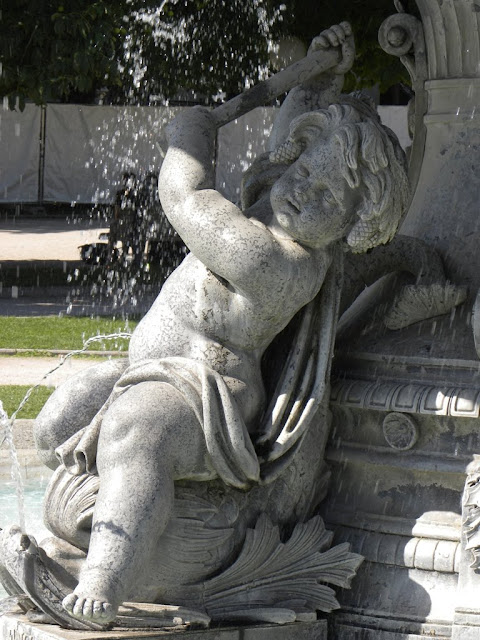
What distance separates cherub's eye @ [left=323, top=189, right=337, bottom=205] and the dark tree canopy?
8.26 metres

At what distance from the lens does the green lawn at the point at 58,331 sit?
10508mm

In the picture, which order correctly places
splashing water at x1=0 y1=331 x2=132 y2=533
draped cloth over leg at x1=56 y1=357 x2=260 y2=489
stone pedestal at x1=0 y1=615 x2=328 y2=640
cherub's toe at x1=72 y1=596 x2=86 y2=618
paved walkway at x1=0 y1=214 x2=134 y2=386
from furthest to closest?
paved walkway at x1=0 y1=214 x2=134 y2=386 → splashing water at x1=0 y1=331 x2=132 y2=533 → draped cloth over leg at x1=56 y1=357 x2=260 y2=489 → stone pedestal at x1=0 y1=615 x2=328 y2=640 → cherub's toe at x1=72 y1=596 x2=86 y2=618

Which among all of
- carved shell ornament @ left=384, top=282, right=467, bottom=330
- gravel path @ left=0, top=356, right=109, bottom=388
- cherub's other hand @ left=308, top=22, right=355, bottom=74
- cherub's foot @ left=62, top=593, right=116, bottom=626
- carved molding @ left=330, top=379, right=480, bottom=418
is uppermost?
A: cherub's other hand @ left=308, top=22, right=355, bottom=74

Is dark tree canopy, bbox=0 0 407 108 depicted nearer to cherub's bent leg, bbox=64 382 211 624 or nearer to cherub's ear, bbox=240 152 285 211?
cherub's ear, bbox=240 152 285 211

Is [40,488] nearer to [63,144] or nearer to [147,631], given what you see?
[147,631]

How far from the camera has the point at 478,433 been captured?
371 cm

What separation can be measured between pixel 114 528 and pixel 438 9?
1.98m

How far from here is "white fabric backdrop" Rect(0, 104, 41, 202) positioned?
79.1ft

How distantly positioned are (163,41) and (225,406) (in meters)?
11.5

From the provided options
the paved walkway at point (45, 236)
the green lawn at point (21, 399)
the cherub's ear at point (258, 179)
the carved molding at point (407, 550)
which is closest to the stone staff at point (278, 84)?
the cherub's ear at point (258, 179)

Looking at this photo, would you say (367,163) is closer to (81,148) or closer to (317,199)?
(317,199)

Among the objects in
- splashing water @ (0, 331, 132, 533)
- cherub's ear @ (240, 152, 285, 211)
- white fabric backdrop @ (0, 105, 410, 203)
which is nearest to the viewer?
cherub's ear @ (240, 152, 285, 211)

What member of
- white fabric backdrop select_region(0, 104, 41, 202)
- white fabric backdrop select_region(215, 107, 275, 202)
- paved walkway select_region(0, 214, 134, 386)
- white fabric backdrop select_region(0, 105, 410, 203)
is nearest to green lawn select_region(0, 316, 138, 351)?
paved walkway select_region(0, 214, 134, 386)

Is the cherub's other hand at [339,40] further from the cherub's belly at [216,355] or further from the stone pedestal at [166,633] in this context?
the stone pedestal at [166,633]
